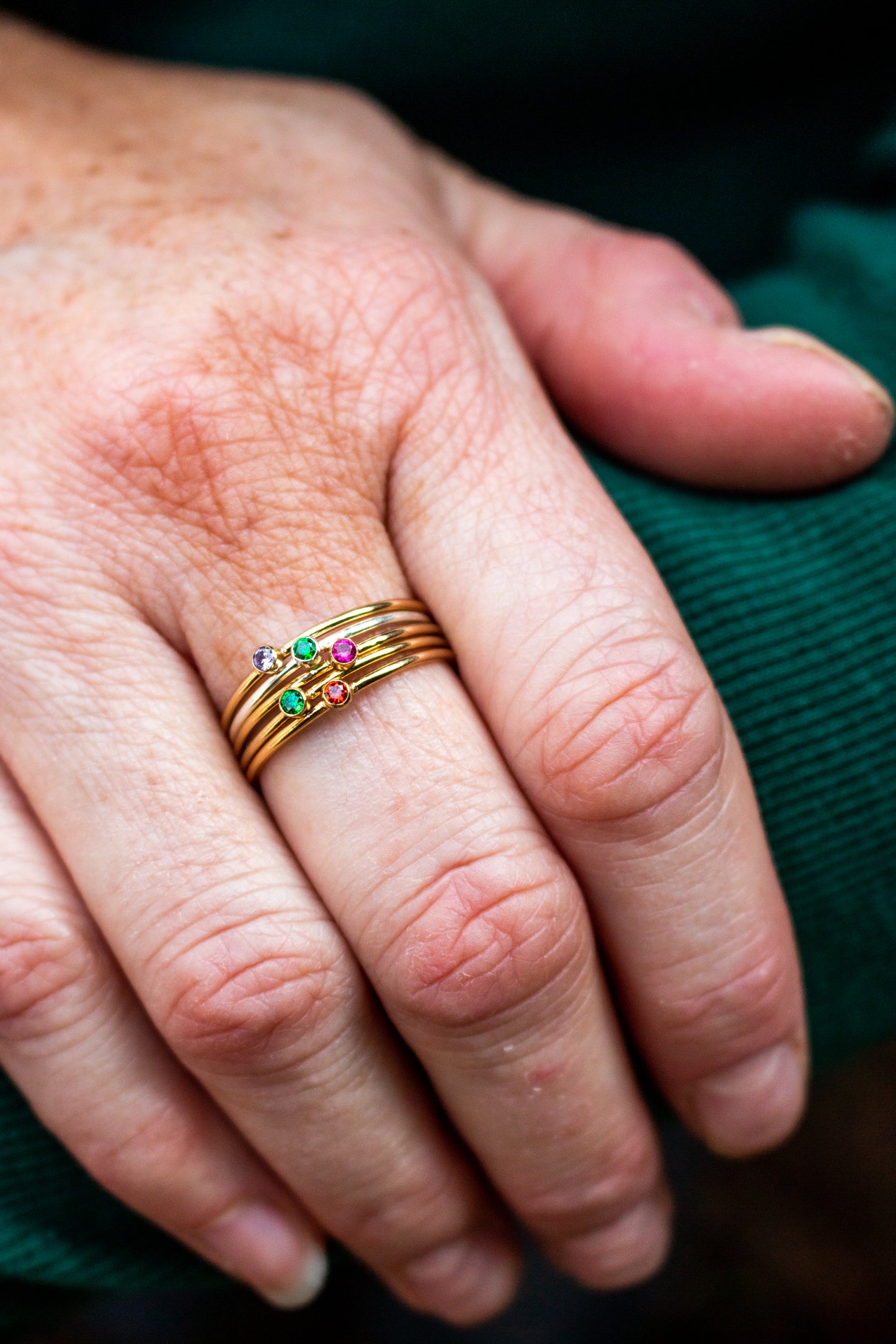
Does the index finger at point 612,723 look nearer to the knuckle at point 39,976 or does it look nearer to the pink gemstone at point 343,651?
the pink gemstone at point 343,651

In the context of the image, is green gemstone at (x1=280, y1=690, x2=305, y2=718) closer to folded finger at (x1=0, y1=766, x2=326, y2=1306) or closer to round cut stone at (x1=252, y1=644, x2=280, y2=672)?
round cut stone at (x1=252, y1=644, x2=280, y2=672)

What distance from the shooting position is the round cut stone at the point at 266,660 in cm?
69

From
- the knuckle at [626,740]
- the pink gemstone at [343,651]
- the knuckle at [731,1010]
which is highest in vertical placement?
the pink gemstone at [343,651]

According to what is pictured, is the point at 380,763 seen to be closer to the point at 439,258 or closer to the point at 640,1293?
the point at 439,258

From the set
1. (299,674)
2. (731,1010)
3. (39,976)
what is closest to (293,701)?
(299,674)

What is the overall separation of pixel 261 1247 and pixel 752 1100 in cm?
38

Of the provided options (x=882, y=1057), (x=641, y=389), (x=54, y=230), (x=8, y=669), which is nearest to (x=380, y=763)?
(x=8, y=669)

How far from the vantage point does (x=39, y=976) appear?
0.71 meters

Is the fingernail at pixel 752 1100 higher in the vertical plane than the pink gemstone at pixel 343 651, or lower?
lower

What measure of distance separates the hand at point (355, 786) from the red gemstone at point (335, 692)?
1.0 inches

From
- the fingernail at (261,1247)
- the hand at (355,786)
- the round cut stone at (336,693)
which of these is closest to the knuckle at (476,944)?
the hand at (355,786)

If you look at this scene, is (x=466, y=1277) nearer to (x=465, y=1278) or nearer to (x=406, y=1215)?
(x=465, y=1278)

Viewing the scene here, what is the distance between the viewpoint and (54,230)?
2.74 feet

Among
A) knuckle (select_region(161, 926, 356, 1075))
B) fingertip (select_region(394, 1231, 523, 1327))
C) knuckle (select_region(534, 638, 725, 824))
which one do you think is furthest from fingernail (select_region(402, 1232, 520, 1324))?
knuckle (select_region(534, 638, 725, 824))
